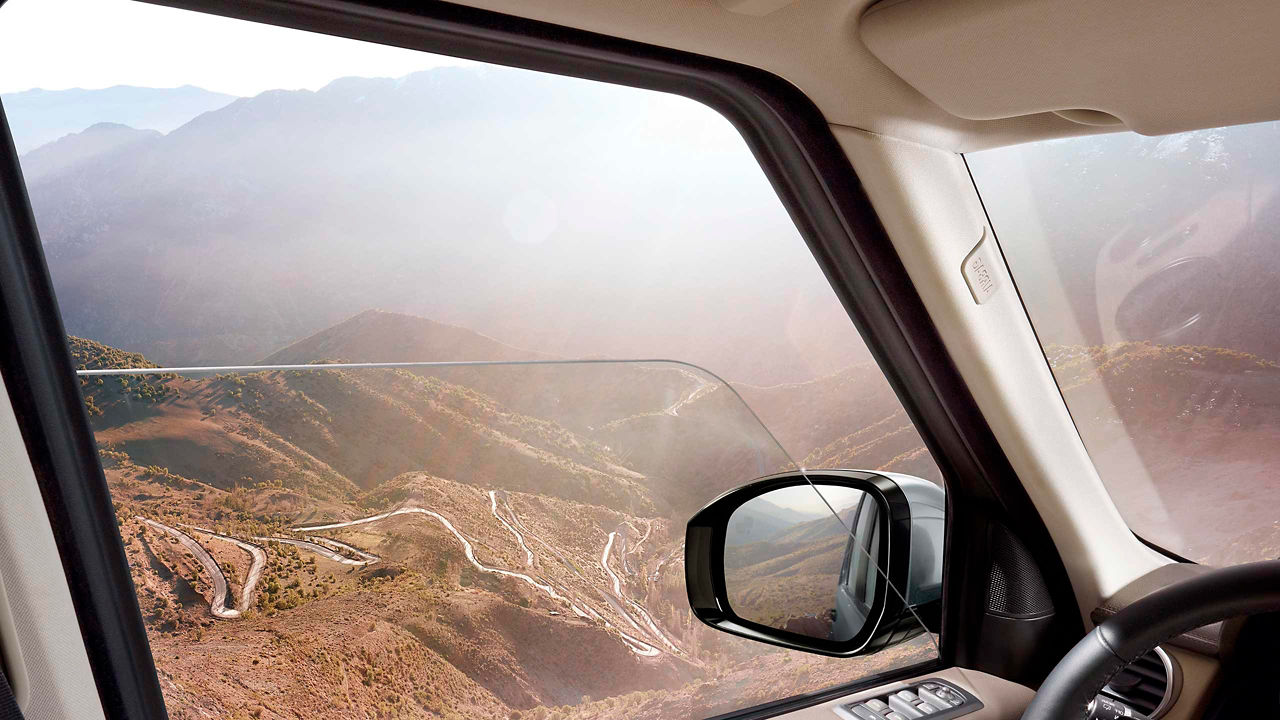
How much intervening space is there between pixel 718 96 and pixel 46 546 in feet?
4.64

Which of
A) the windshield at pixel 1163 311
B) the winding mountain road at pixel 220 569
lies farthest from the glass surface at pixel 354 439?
the windshield at pixel 1163 311

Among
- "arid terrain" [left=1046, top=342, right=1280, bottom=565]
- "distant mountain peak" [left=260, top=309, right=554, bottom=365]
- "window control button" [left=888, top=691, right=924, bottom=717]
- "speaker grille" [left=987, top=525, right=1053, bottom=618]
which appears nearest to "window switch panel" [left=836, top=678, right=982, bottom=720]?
"window control button" [left=888, top=691, right=924, bottom=717]

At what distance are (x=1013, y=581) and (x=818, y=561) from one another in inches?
20.0

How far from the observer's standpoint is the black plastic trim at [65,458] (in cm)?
106

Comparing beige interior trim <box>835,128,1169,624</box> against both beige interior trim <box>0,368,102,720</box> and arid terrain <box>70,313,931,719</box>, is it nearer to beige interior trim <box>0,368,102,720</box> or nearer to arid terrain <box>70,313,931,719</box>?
arid terrain <box>70,313,931,719</box>

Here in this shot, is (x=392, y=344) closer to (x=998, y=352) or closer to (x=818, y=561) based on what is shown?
(x=818, y=561)

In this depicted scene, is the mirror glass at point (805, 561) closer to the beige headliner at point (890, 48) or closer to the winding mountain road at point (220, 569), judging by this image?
the beige headliner at point (890, 48)

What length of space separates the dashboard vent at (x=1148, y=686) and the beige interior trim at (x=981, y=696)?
22cm

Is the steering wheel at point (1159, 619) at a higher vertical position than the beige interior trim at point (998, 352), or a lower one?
lower

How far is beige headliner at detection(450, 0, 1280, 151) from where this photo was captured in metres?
1.15

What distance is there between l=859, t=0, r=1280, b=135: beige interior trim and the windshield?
1.11 ft

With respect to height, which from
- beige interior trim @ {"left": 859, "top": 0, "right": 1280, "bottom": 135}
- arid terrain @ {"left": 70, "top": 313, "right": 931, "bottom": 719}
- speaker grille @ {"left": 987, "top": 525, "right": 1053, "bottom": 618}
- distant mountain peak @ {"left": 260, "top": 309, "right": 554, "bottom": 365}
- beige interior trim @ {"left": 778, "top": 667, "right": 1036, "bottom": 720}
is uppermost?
beige interior trim @ {"left": 859, "top": 0, "right": 1280, "bottom": 135}

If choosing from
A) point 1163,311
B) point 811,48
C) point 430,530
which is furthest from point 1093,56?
point 430,530

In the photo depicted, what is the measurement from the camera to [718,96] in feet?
5.04
